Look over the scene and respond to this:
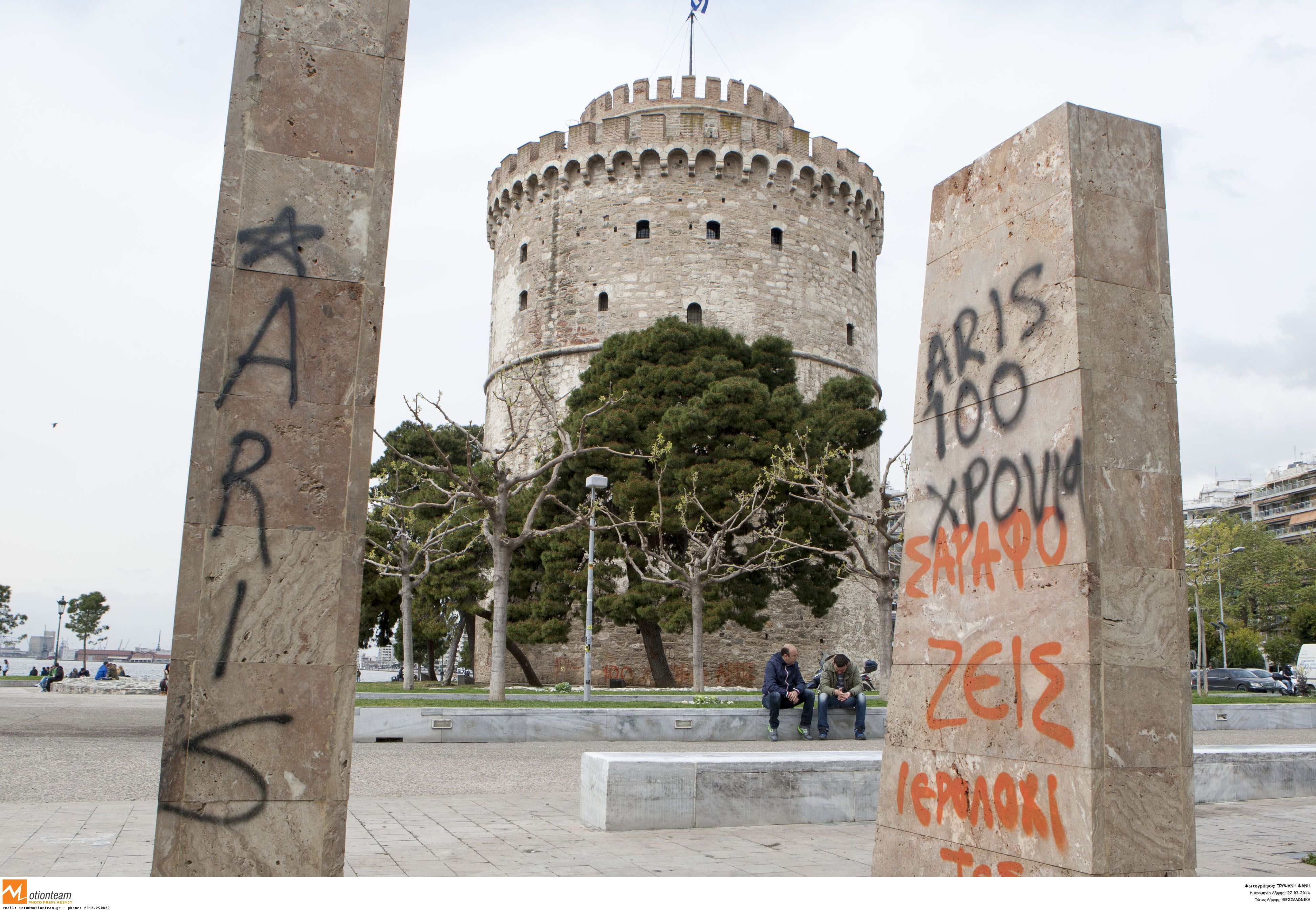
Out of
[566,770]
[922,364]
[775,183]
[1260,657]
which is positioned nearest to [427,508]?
[775,183]

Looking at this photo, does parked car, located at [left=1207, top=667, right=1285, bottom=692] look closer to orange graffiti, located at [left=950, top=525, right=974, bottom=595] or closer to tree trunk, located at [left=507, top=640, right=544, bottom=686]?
tree trunk, located at [left=507, top=640, right=544, bottom=686]

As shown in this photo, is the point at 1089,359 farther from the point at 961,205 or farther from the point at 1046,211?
the point at 961,205

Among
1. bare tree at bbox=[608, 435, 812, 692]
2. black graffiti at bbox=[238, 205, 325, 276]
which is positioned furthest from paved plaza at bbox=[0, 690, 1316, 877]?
bare tree at bbox=[608, 435, 812, 692]

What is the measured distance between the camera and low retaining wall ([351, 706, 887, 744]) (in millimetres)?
12562

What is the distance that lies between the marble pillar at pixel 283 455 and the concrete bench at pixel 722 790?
2.96 meters

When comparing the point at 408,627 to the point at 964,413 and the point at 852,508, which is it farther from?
the point at 964,413

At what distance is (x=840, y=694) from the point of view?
1294 centimetres

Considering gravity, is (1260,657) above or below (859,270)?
below

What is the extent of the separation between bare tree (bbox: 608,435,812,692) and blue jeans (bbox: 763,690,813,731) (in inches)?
401

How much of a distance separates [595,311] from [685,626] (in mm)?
10842

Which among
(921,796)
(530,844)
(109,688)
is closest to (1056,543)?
(921,796)

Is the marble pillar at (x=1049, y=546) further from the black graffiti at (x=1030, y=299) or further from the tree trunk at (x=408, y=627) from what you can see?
the tree trunk at (x=408, y=627)

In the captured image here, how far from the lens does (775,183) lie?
32.8 meters

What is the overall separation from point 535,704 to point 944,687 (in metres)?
12.5
